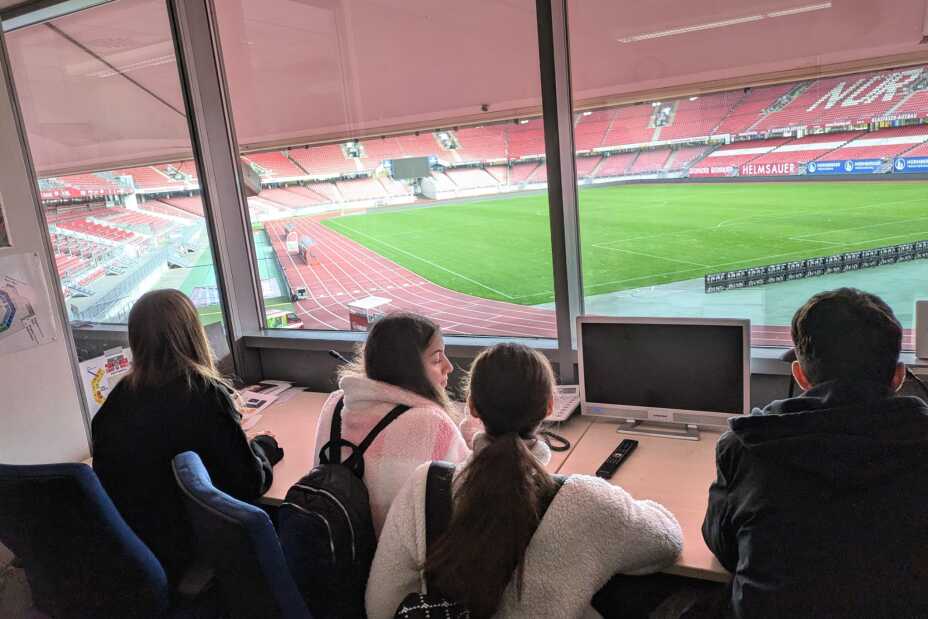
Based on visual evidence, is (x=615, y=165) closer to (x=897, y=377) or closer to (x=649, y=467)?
(x=649, y=467)

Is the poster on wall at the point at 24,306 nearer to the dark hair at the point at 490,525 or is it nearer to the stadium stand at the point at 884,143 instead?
the dark hair at the point at 490,525

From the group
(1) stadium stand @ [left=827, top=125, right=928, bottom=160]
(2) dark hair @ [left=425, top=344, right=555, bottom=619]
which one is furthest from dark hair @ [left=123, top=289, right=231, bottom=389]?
(1) stadium stand @ [left=827, top=125, right=928, bottom=160]

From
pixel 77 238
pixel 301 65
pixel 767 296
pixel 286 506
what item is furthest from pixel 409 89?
pixel 286 506

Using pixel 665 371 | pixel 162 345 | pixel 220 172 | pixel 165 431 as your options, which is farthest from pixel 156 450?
pixel 220 172

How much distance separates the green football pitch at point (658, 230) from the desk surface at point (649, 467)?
2.59 ft

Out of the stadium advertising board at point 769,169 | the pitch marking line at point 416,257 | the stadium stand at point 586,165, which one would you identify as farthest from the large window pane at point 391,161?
the stadium advertising board at point 769,169

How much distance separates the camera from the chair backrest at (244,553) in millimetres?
1301

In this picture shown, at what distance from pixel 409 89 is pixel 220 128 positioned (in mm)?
1060

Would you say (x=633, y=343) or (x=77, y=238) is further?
(x=77, y=238)

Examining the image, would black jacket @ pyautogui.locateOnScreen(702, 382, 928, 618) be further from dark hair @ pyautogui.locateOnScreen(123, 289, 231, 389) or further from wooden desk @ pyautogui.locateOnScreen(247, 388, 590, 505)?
dark hair @ pyautogui.locateOnScreen(123, 289, 231, 389)

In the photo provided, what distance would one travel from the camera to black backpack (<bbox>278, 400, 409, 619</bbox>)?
1384 millimetres

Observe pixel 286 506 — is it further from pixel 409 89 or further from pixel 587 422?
pixel 409 89

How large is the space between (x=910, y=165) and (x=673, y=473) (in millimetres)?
1454

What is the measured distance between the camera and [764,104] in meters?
2.42
